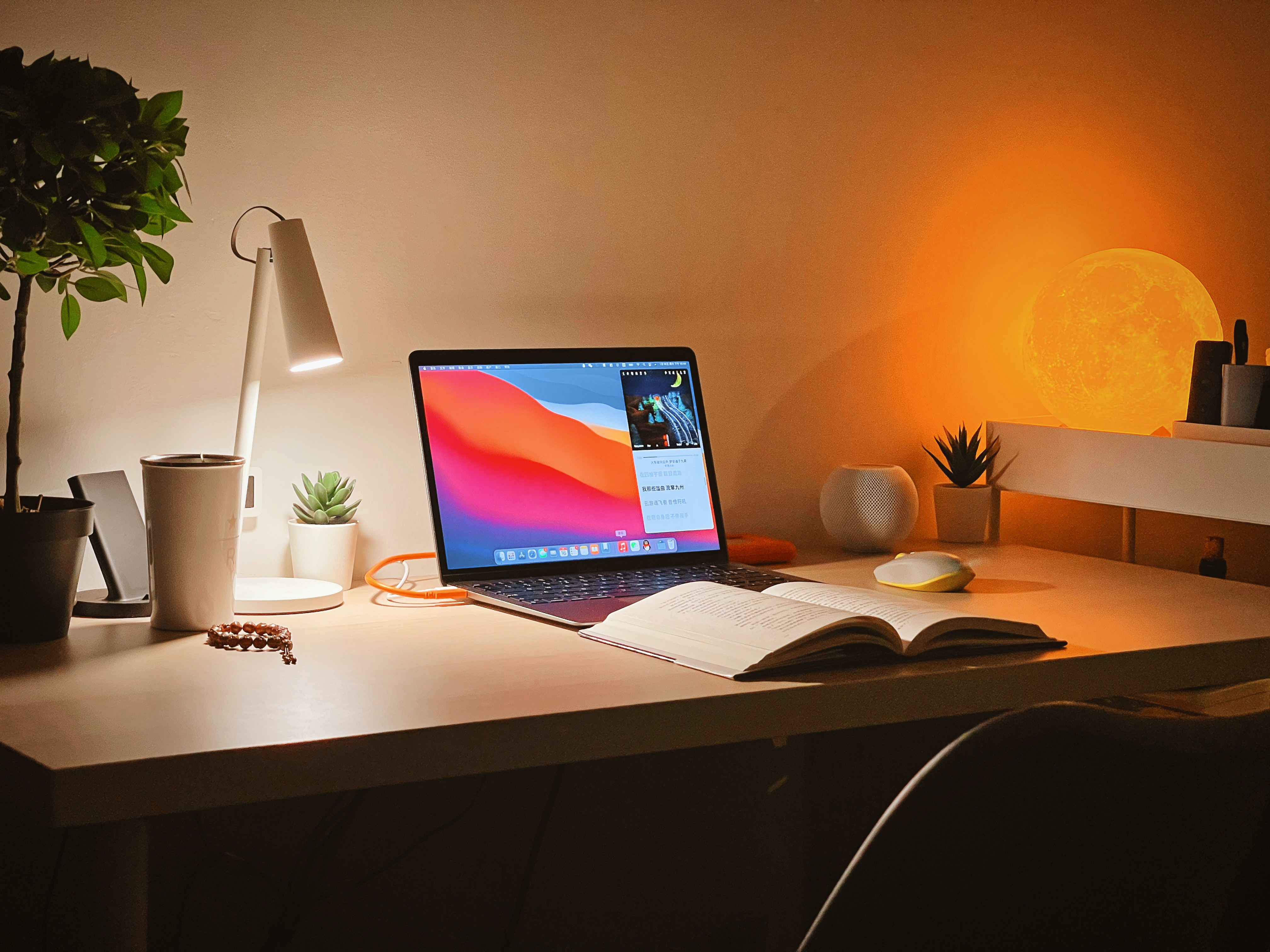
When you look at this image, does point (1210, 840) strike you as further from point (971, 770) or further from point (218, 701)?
point (218, 701)

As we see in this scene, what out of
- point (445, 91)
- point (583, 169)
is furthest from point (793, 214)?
point (445, 91)

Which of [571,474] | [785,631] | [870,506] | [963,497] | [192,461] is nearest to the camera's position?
[785,631]

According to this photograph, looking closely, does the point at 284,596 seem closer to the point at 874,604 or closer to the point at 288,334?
the point at 288,334

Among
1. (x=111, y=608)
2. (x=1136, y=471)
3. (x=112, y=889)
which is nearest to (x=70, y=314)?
(x=111, y=608)

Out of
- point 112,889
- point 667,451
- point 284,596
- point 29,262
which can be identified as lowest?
point 112,889

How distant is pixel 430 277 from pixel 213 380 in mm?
286

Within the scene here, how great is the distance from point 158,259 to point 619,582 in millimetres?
573

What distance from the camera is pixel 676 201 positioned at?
60.0 inches

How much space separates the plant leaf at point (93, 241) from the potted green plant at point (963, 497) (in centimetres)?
112

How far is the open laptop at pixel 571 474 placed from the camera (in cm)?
126

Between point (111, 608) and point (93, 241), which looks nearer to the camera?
point (93, 241)

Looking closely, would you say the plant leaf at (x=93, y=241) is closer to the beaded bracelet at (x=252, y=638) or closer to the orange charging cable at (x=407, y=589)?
the beaded bracelet at (x=252, y=638)

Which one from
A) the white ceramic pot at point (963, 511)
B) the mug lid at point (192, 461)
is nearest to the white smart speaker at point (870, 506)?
the white ceramic pot at point (963, 511)

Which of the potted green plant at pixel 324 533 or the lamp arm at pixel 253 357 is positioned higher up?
the lamp arm at pixel 253 357
